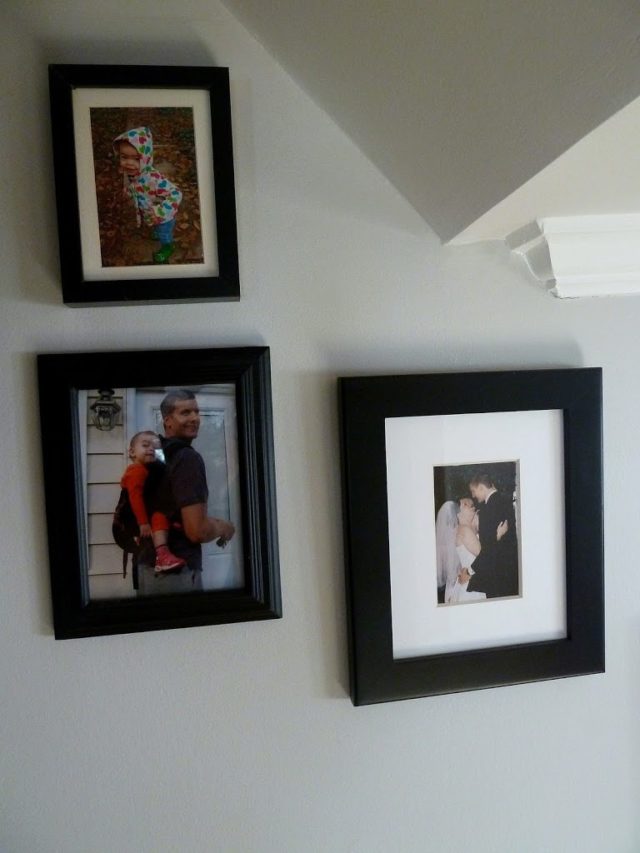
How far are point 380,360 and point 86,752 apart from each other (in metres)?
0.58

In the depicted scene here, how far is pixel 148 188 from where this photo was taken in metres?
0.68

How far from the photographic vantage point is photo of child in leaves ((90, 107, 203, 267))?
667 mm

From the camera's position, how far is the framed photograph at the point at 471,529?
74 centimetres

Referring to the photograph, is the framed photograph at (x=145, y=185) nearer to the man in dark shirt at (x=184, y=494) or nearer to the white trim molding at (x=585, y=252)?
the man in dark shirt at (x=184, y=494)

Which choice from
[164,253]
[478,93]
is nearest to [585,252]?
[478,93]

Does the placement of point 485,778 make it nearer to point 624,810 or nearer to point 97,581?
point 624,810

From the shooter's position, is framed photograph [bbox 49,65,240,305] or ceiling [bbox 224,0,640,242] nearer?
ceiling [bbox 224,0,640,242]

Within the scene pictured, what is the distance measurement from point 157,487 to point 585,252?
0.54 m

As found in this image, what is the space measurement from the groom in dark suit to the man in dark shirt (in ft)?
1.06

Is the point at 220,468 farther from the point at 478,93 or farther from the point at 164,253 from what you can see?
the point at 478,93

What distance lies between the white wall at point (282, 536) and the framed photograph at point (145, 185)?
0.04m

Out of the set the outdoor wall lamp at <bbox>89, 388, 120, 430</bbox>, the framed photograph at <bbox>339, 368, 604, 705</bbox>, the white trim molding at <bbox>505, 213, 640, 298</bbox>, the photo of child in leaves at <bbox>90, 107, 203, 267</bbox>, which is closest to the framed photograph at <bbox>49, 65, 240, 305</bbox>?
the photo of child in leaves at <bbox>90, 107, 203, 267</bbox>

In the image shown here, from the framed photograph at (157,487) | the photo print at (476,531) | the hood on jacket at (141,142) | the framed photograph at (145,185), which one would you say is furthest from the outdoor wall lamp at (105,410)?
the photo print at (476,531)

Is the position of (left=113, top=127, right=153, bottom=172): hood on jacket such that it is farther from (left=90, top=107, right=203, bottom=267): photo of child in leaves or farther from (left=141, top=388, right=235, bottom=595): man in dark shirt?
(left=141, top=388, right=235, bottom=595): man in dark shirt
